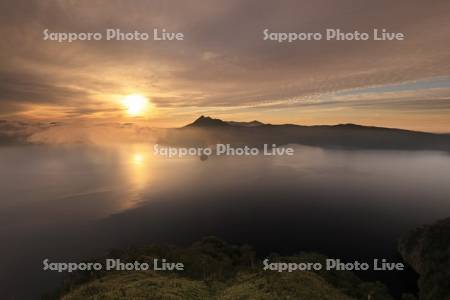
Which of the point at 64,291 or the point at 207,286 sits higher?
the point at 207,286

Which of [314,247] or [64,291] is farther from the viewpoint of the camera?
[314,247]

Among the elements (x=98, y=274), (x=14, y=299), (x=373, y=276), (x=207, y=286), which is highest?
(x=207, y=286)

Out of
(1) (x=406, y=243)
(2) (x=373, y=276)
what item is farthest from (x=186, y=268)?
(1) (x=406, y=243)

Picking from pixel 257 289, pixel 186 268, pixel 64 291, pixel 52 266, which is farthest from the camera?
pixel 52 266

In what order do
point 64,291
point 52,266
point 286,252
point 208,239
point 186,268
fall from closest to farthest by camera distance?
point 64,291 → point 186,268 → point 208,239 → point 52,266 → point 286,252

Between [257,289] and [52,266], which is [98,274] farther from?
[52,266]

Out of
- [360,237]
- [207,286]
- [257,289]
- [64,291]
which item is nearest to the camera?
[257,289]

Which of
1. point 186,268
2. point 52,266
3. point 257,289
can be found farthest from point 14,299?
point 257,289

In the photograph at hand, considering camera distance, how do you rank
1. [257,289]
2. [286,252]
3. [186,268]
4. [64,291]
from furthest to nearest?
[286,252] → [186,268] → [64,291] → [257,289]

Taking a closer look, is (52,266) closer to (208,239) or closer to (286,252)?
(208,239)
